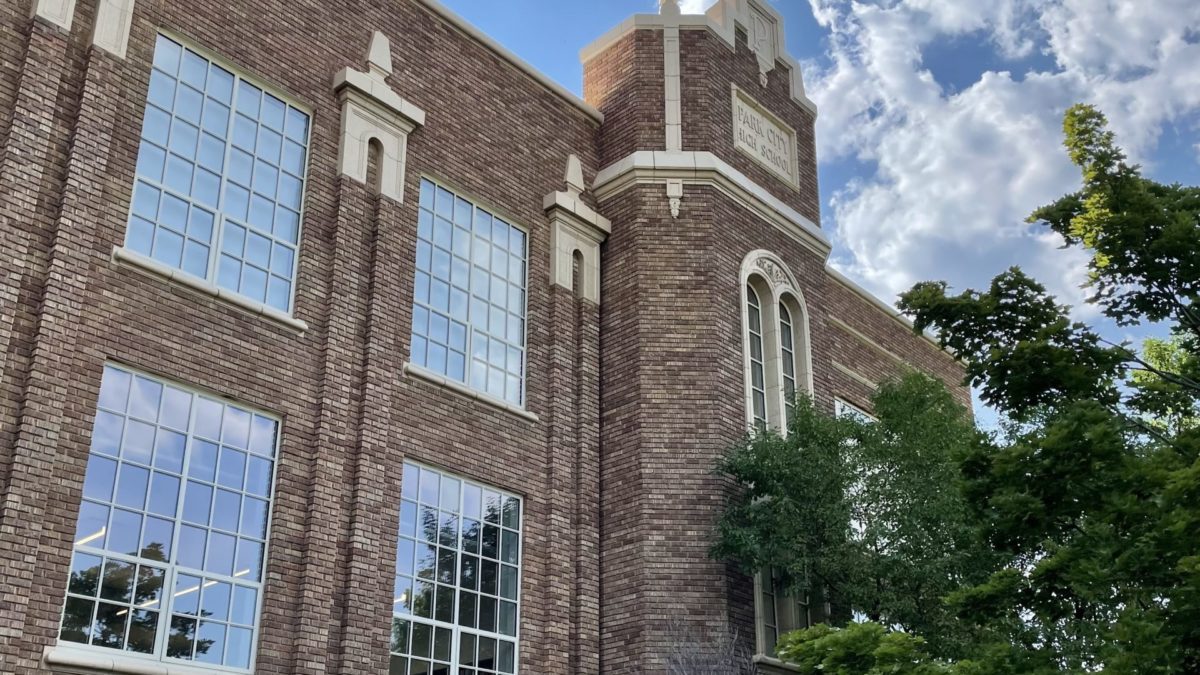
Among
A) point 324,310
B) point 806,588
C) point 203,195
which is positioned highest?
point 203,195

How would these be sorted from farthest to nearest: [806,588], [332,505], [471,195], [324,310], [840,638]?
[471,195]
[806,588]
[324,310]
[332,505]
[840,638]

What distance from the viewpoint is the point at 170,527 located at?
13.5 m

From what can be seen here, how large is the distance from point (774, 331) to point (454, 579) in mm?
7669

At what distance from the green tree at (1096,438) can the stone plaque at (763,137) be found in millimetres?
9083

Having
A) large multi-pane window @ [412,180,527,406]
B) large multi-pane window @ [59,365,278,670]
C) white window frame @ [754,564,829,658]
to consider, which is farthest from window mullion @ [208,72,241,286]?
white window frame @ [754,564,829,658]

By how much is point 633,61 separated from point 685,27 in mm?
1133

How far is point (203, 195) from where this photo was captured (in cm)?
1518

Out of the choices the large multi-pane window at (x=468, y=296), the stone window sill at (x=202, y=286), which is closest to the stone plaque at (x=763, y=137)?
the large multi-pane window at (x=468, y=296)

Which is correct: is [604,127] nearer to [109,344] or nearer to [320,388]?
[320,388]

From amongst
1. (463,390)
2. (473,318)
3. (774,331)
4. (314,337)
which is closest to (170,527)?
(314,337)

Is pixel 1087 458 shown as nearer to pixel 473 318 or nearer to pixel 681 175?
pixel 473 318

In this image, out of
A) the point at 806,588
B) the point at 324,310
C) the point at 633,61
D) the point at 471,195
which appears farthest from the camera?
the point at 633,61

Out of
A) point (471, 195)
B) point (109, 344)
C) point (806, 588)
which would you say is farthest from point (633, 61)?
point (109, 344)

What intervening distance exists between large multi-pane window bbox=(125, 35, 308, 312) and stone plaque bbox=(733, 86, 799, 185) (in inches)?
335
